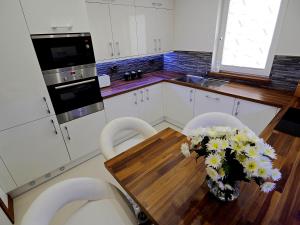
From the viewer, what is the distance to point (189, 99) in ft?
8.62

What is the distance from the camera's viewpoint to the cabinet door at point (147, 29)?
2443 mm

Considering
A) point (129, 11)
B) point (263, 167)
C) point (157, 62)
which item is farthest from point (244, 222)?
point (157, 62)

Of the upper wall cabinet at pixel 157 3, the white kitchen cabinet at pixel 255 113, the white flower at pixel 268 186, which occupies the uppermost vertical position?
the upper wall cabinet at pixel 157 3

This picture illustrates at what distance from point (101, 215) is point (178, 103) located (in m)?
2.07

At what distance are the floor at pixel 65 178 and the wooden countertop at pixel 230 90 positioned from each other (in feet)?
2.95

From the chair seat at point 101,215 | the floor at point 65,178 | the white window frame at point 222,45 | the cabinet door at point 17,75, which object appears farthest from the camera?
the white window frame at point 222,45

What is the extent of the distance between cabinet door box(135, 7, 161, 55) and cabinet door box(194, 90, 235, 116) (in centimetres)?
102

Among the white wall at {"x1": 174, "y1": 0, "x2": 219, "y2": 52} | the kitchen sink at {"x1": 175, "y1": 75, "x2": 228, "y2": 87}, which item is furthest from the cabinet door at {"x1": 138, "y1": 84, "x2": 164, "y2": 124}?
the white wall at {"x1": 174, "y1": 0, "x2": 219, "y2": 52}

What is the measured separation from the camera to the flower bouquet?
2.12 feet

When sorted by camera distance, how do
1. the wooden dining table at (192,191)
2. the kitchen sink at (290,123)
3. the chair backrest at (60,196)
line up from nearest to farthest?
the wooden dining table at (192,191)
the chair backrest at (60,196)
the kitchen sink at (290,123)

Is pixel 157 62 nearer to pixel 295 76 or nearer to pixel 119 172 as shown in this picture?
pixel 295 76

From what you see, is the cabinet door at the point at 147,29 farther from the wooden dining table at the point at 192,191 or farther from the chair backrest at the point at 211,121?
the wooden dining table at the point at 192,191

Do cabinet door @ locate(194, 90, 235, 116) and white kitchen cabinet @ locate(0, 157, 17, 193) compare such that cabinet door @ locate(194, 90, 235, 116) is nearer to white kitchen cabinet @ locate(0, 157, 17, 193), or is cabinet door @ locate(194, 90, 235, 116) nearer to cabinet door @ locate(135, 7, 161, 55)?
cabinet door @ locate(135, 7, 161, 55)

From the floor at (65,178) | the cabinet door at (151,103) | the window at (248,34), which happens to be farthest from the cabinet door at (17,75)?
the window at (248,34)
